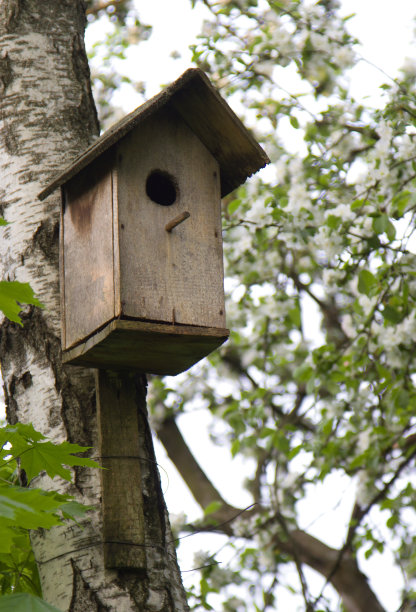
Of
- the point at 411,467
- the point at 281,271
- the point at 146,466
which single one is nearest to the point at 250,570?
the point at 411,467

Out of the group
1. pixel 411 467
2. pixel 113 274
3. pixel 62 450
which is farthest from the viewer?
pixel 411 467

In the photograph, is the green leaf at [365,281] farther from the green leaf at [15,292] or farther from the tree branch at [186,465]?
the tree branch at [186,465]

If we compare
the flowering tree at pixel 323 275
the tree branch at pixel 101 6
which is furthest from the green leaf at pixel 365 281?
the tree branch at pixel 101 6

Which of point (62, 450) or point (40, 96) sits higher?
point (40, 96)

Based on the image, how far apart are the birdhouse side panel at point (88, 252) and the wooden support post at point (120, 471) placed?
5.7 inches

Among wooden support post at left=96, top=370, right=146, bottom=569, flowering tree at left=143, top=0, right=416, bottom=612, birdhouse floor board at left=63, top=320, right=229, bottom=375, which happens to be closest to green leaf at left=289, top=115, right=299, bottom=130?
flowering tree at left=143, top=0, right=416, bottom=612

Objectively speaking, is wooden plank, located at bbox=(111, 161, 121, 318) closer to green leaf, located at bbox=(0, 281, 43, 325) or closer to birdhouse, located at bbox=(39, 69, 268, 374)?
birdhouse, located at bbox=(39, 69, 268, 374)

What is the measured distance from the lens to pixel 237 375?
19.3ft

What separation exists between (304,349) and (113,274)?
146 inches

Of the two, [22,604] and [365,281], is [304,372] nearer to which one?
[365,281]

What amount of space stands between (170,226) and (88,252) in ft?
0.72

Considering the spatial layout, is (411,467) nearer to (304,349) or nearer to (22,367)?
(304,349)

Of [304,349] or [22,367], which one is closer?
[22,367]

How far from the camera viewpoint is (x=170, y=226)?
2045 mm
